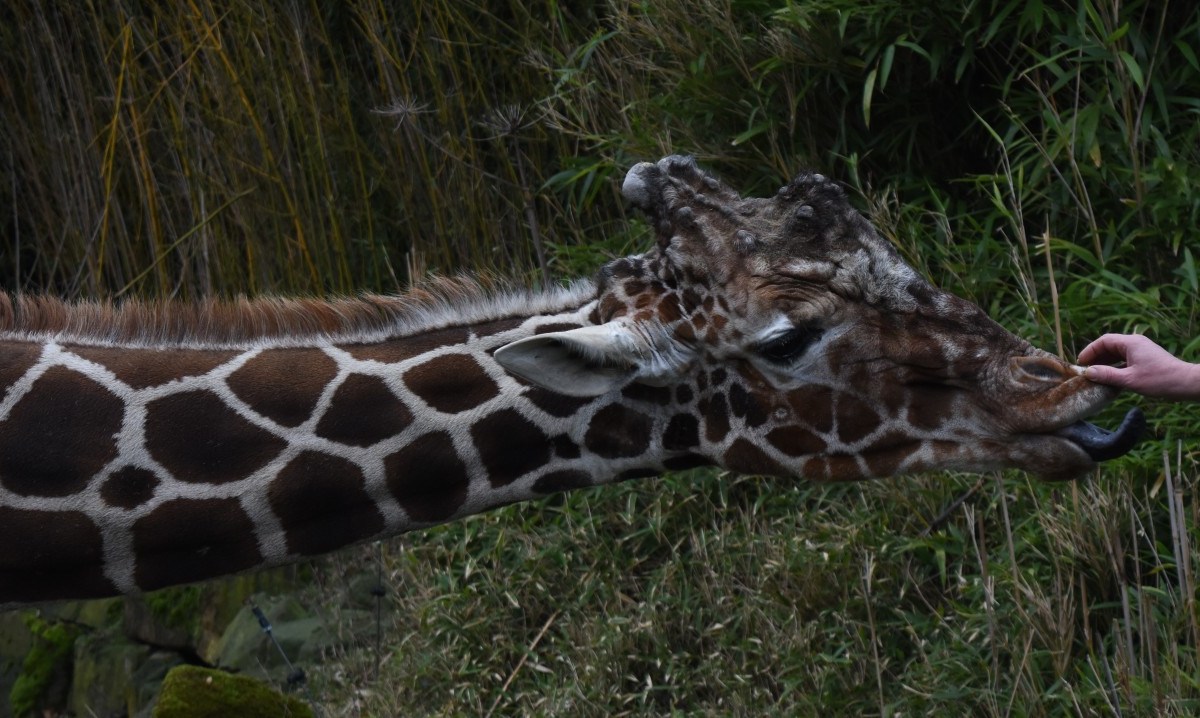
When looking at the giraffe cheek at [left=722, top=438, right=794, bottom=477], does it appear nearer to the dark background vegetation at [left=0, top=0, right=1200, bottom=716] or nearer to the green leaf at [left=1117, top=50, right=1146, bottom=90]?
the dark background vegetation at [left=0, top=0, right=1200, bottom=716]

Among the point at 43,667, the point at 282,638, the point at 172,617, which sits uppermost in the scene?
the point at 282,638

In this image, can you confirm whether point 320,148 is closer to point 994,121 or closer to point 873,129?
point 873,129

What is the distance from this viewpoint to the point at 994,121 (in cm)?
566

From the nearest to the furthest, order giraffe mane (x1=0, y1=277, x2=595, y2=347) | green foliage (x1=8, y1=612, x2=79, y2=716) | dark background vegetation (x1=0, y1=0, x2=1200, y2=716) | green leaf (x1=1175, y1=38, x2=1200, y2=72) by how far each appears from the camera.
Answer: giraffe mane (x1=0, y1=277, x2=595, y2=347)
dark background vegetation (x1=0, y1=0, x2=1200, y2=716)
green leaf (x1=1175, y1=38, x2=1200, y2=72)
green foliage (x1=8, y1=612, x2=79, y2=716)

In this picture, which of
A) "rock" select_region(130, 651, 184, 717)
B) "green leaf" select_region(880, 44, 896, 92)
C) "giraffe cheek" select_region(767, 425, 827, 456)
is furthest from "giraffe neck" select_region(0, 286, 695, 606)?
"rock" select_region(130, 651, 184, 717)

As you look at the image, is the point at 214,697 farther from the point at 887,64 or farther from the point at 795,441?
the point at 887,64

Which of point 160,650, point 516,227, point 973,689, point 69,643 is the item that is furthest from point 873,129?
point 69,643

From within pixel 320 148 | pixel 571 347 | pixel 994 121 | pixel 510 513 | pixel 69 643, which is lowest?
pixel 69 643

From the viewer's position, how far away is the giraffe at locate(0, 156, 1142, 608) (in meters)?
3.43

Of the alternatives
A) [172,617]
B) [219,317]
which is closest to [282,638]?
[172,617]

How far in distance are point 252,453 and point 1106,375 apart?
198 centimetres

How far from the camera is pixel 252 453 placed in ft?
11.4

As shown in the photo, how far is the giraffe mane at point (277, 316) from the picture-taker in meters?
3.68

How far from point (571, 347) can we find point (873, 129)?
2.94 meters
